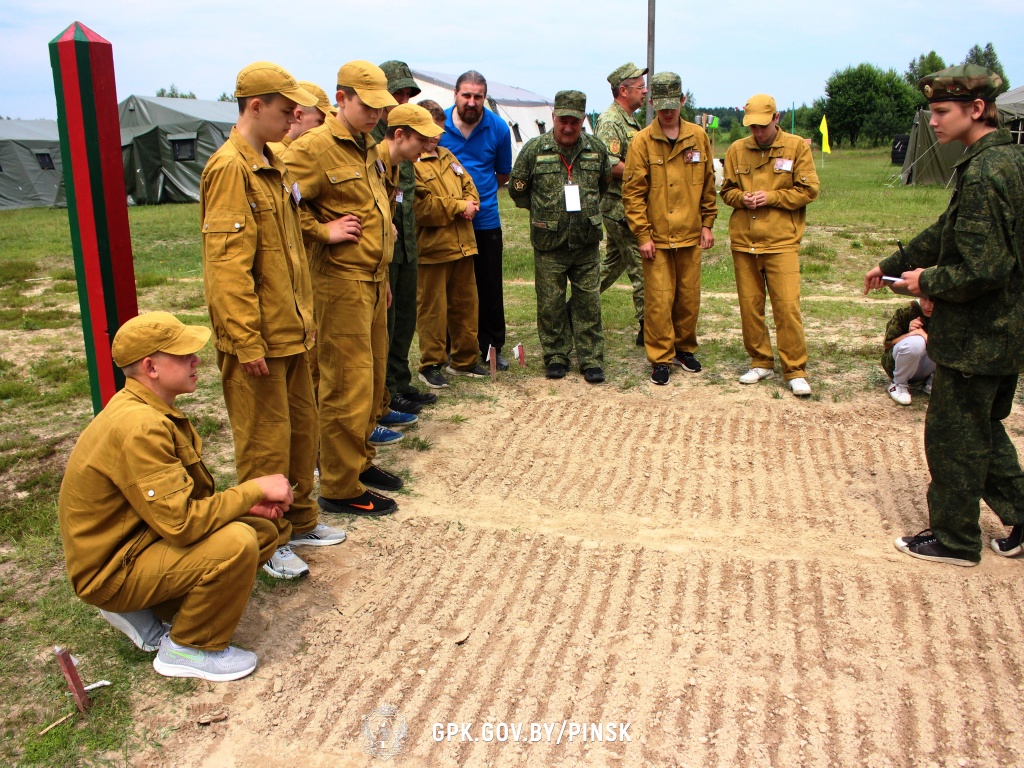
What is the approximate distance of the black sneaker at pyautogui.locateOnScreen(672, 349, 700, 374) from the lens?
6.87 metres

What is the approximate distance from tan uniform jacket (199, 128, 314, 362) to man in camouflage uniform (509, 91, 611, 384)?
3.01 meters

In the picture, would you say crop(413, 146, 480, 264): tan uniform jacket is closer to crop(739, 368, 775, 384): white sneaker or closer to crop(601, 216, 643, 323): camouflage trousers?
crop(601, 216, 643, 323): camouflage trousers

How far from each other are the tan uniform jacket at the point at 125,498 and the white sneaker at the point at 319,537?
118 cm

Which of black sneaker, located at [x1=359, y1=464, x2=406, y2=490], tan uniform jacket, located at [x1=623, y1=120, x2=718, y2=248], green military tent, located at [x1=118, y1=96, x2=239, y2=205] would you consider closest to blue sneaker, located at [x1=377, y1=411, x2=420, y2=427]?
black sneaker, located at [x1=359, y1=464, x2=406, y2=490]

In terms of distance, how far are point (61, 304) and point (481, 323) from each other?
17.8ft

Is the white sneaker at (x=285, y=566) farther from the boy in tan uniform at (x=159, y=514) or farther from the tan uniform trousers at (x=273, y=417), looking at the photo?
the boy in tan uniform at (x=159, y=514)

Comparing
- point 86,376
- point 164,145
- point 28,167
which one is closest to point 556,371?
point 86,376

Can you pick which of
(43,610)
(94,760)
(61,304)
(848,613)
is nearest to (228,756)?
(94,760)

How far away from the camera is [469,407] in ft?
20.3

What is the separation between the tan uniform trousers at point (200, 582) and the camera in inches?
116

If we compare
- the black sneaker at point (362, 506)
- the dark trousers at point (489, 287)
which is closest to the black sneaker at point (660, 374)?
the dark trousers at point (489, 287)

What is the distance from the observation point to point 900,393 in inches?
239

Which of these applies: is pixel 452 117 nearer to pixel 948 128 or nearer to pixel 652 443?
pixel 652 443

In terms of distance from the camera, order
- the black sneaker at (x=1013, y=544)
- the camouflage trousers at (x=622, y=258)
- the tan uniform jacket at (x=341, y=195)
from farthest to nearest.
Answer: the camouflage trousers at (x=622, y=258) → the tan uniform jacket at (x=341, y=195) → the black sneaker at (x=1013, y=544)
